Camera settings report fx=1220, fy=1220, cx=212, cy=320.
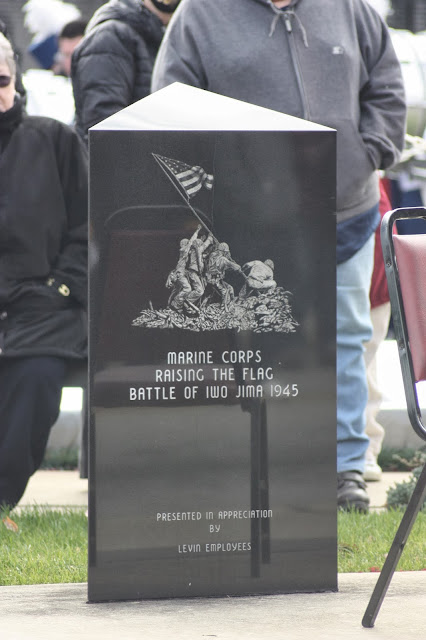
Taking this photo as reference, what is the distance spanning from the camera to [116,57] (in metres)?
5.71

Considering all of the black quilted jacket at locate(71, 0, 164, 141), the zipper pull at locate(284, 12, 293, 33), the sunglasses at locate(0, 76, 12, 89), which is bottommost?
the black quilted jacket at locate(71, 0, 164, 141)

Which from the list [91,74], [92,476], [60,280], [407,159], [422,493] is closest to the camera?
[422,493]

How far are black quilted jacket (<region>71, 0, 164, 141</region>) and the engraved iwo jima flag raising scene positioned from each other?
2232 mm

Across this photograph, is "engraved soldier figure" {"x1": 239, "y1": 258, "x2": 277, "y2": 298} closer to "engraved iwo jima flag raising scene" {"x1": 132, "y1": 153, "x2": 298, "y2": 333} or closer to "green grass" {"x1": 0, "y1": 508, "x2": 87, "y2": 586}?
"engraved iwo jima flag raising scene" {"x1": 132, "y1": 153, "x2": 298, "y2": 333}

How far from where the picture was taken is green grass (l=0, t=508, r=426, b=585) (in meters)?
4.02

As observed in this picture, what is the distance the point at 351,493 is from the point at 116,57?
7.51 ft

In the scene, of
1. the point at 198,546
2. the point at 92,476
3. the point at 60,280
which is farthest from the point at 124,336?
the point at 60,280

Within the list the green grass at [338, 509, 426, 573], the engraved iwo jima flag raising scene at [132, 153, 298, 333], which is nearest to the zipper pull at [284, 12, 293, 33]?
the engraved iwo jima flag raising scene at [132, 153, 298, 333]

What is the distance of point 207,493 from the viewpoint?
139 inches

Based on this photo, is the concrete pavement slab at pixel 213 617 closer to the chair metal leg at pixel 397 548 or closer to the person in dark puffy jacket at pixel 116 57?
the chair metal leg at pixel 397 548

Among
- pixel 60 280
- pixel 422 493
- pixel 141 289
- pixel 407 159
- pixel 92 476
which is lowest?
pixel 407 159

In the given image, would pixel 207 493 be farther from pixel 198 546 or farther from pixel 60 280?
pixel 60 280

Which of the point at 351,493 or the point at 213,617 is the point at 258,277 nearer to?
the point at 213,617

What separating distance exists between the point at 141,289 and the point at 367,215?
2149 millimetres
